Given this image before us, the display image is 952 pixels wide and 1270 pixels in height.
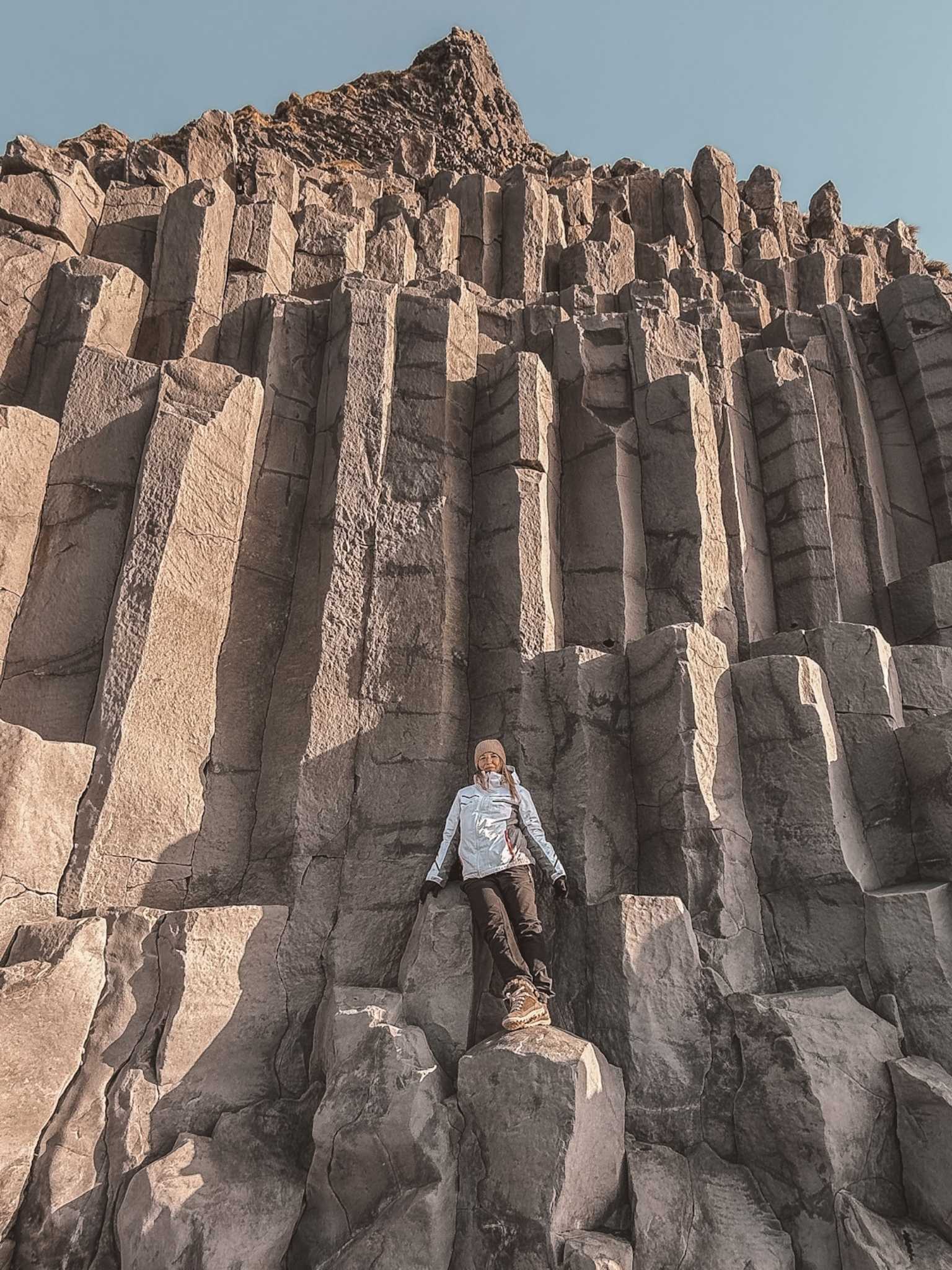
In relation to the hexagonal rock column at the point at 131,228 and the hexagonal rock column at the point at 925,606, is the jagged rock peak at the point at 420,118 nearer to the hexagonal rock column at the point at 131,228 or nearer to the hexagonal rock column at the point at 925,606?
the hexagonal rock column at the point at 131,228

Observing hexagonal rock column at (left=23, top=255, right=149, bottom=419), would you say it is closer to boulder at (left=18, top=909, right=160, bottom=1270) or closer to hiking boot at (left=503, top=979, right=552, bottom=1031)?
boulder at (left=18, top=909, right=160, bottom=1270)

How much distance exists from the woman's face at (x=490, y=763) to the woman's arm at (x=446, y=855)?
32 centimetres

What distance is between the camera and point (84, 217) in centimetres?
968

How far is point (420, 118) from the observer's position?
21531mm

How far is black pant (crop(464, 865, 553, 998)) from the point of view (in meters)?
5.09

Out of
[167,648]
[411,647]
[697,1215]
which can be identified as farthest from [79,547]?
[697,1215]

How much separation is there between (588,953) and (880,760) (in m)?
2.69

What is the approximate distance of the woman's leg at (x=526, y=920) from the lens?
511 centimetres

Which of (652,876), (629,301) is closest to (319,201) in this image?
(629,301)

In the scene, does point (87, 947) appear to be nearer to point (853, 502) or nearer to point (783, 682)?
Result: point (783, 682)

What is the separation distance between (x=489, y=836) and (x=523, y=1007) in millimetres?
1106

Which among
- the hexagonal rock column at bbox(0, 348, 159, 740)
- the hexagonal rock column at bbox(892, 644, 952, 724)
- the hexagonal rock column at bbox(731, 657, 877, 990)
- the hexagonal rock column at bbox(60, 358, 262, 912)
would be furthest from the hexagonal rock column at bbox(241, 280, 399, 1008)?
the hexagonal rock column at bbox(892, 644, 952, 724)

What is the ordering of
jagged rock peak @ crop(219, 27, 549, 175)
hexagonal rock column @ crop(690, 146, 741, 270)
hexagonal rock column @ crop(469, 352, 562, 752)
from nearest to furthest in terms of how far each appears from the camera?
hexagonal rock column @ crop(469, 352, 562, 752), hexagonal rock column @ crop(690, 146, 741, 270), jagged rock peak @ crop(219, 27, 549, 175)

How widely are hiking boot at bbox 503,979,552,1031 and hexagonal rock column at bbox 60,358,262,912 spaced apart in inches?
103
